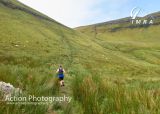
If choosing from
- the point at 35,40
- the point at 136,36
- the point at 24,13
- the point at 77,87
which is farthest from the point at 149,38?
the point at 77,87

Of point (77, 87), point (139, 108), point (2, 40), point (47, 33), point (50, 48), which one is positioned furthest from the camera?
point (47, 33)

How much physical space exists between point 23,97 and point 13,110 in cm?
71

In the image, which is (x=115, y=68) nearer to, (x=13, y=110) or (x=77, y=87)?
(x=77, y=87)

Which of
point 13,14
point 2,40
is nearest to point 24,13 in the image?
point 13,14

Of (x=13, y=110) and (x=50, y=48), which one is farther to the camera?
(x=50, y=48)

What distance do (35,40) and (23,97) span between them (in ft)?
154

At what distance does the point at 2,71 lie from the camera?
28.6ft

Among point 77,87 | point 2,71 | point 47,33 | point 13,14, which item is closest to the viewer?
point 77,87

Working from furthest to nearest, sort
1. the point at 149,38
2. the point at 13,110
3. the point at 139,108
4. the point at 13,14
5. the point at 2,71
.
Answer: the point at 149,38 < the point at 13,14 < the point at 2,71 < the point at 139,108 < the point at 13,110

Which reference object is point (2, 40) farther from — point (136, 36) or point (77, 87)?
point (136, 36)

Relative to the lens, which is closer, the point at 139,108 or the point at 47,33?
the point at 139,108

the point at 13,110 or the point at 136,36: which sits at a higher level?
the point at 136,36

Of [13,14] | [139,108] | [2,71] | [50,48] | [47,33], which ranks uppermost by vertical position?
[13,14]

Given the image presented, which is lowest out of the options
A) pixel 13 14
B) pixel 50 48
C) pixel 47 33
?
pixel 50 48
